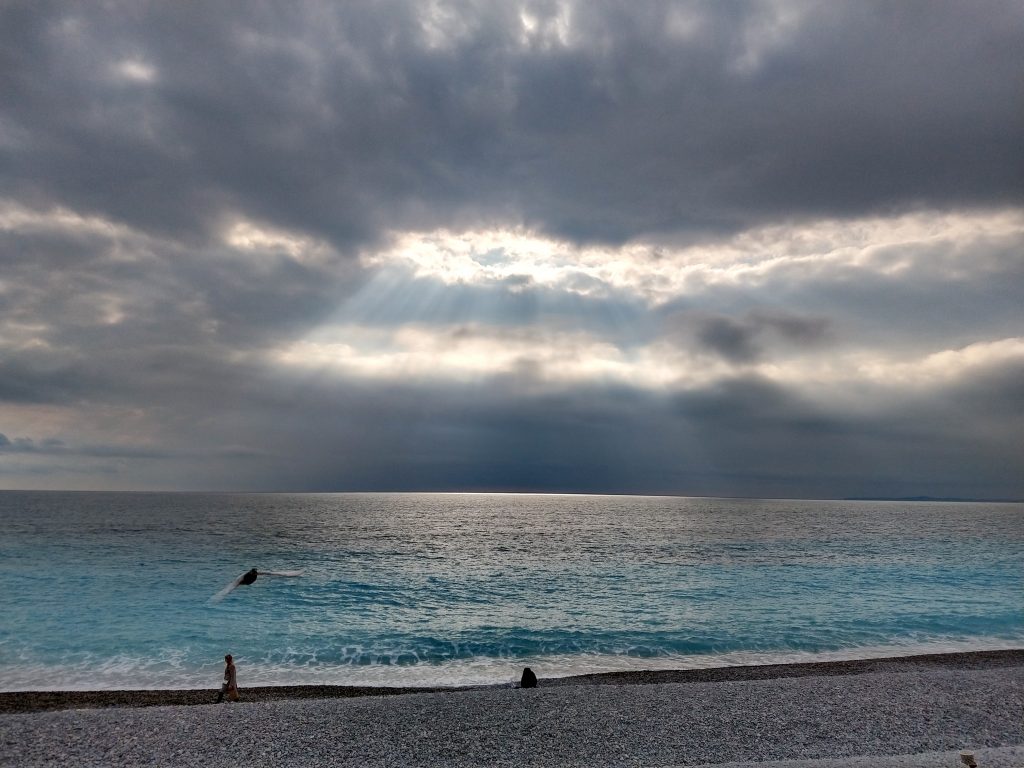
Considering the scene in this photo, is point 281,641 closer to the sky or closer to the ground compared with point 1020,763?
closer to the ground

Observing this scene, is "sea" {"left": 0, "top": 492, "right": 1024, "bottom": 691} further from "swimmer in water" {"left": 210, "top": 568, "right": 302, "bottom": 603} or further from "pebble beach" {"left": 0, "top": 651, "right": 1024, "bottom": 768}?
"pebble beach" {"left": 0, "top": 651, "right": 1024, "bottom": 768}

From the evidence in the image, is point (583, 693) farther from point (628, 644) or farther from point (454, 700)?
point (628, 644)

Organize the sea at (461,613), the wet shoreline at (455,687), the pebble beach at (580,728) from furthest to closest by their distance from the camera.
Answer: the sea at (461,613), the wet shoreline at (455,687), the pebble beach at (580,728)

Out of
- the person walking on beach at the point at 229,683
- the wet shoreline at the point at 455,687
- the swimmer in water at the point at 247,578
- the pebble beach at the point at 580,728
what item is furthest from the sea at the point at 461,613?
the pebble beach at the point at 580,728

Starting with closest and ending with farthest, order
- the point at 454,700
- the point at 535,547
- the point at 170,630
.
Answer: the point at 454,700 → the point at 170,630 → the point at 535,547

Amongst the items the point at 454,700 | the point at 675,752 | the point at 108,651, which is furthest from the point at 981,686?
the point at 108,651

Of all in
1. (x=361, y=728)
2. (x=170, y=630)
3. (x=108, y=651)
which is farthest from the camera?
(x=170, y=630)

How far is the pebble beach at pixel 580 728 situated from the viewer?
39.5ft

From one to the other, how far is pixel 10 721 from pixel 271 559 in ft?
144

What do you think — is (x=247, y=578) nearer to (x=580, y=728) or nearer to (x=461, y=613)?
(x=461, y=613)

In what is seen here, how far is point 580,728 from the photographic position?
13586mm

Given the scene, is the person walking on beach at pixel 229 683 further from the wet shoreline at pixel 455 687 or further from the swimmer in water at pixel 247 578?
the swimmer in water at pixel 247 578

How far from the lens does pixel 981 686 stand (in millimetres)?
17359

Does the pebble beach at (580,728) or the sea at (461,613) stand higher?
the pebble beach at (580,728)
